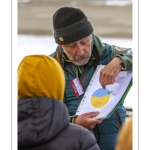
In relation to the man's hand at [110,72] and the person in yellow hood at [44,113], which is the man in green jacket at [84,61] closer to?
the man's hand at [110,72]

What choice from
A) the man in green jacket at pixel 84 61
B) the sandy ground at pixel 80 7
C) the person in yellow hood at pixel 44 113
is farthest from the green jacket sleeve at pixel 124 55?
the sandy ground at pixel 80 7

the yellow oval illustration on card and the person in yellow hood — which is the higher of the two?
the person in yellow hood

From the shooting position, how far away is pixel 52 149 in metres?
2.05

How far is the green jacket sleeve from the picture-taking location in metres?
2.68

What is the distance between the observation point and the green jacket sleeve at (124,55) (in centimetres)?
268

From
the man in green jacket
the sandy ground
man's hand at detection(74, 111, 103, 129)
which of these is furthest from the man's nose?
the sandy ground

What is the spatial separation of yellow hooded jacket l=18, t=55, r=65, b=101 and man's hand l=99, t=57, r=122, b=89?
2.21 feet

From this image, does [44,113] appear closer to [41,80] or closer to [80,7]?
[41,80]

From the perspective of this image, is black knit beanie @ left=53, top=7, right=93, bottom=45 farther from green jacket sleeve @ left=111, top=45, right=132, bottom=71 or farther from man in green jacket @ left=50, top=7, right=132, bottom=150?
green jacket sleeve @ left=111, top=45, right=132, bottom=71

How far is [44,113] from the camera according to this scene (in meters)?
2.01

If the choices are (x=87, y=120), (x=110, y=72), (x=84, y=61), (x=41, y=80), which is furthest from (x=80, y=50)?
(x=41, y=80)
